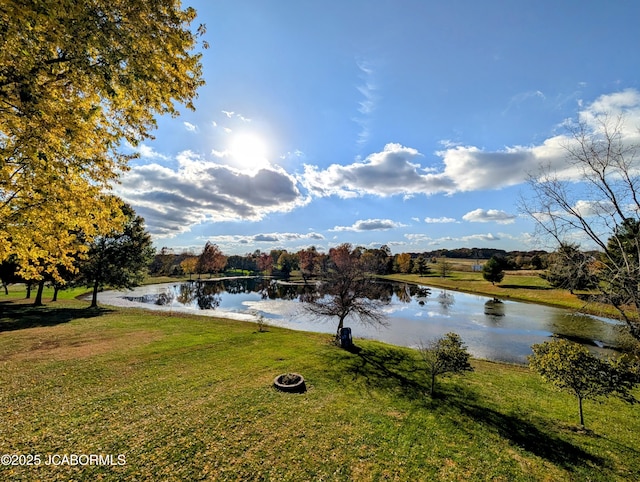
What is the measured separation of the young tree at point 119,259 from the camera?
95.8 ft

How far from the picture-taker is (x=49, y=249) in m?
6.48

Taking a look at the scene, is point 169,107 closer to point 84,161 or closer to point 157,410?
point 84,161

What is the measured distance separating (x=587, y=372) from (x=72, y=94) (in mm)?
15122

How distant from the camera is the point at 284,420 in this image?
8.06m

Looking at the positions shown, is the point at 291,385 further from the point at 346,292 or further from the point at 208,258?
the point at 208,258

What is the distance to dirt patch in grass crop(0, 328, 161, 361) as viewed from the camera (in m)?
13.0

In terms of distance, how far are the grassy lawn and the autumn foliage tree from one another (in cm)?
469

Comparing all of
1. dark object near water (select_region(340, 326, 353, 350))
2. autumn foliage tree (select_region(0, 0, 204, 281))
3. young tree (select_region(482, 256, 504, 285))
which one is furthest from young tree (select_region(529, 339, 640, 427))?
young tree (select_region(482, 256, 504, 285))

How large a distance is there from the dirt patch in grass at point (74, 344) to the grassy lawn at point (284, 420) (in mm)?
139

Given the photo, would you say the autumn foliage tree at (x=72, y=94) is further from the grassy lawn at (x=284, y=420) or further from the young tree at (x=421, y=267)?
the young tree at (x=421, y=267)

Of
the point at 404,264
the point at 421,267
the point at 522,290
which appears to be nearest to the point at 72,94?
the point at 522,290

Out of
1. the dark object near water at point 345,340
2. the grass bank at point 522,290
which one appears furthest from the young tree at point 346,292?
the grass bank at point 522,290

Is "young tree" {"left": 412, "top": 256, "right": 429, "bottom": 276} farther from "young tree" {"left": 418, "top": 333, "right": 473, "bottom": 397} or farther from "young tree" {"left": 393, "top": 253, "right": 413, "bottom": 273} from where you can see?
"young tree" {"left": 418, "top": 333, "right": 473, "bottom": 397}

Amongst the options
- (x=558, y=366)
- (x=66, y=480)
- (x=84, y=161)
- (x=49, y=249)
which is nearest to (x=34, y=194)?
(x=84, y=161)
